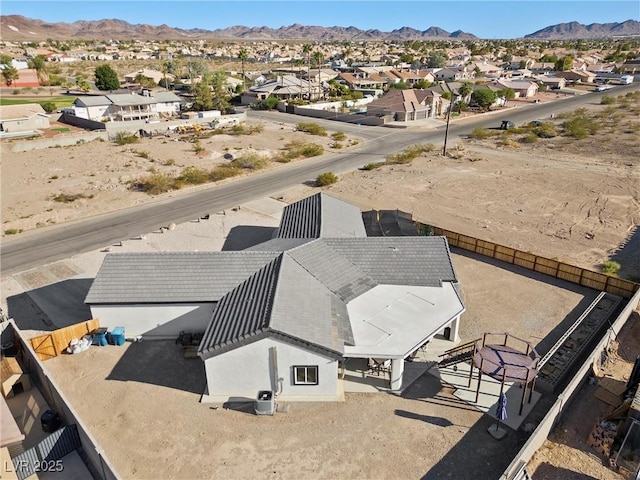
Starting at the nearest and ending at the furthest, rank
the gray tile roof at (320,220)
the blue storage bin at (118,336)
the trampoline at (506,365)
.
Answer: the trampoline at (506,365) → the blue storage bin at (118,336) → the gray tile roof at (320,220)

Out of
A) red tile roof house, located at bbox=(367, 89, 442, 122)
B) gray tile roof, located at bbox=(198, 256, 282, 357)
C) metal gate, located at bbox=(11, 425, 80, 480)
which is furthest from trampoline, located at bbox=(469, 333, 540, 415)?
red tile roof house, located at bbox=(367, 89, 442, 122)

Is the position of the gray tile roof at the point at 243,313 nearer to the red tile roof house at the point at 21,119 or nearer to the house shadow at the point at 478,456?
the house shadow at the point at 478,456

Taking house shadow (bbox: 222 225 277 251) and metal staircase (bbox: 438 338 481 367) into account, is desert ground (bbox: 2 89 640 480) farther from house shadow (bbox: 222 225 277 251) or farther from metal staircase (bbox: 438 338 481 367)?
house shadow (bbox: 222 225 277 251)

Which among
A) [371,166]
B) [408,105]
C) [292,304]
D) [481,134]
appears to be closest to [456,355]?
[292,304]

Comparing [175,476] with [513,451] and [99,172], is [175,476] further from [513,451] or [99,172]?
[99,172]

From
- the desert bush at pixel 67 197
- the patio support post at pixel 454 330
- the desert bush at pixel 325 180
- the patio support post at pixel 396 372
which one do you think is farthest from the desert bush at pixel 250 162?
the patio support post at pixel 396 372

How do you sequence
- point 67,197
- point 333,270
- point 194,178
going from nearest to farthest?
point 333,270
point 67,197
point 194,178

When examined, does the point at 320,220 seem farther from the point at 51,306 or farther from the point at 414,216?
the point at 51,306
